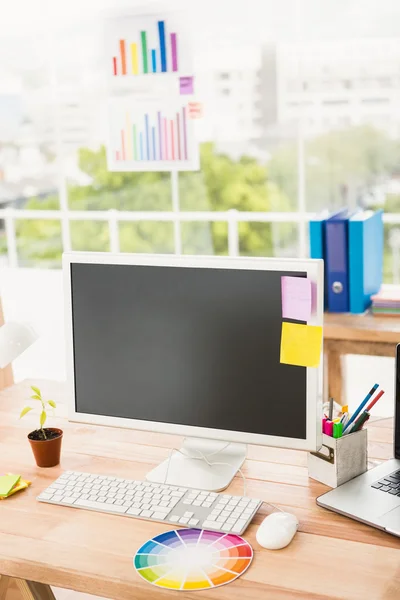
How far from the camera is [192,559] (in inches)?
51.1

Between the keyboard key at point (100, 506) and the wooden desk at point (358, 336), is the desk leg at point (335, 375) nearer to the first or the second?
the wooden desk at point (358, 336)

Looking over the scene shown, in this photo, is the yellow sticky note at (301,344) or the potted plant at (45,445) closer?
the yellow sticky note at (301,344)

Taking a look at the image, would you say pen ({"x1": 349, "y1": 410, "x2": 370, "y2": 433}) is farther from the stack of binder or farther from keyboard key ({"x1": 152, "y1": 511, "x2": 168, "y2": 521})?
the stack of binder

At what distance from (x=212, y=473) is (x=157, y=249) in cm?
358

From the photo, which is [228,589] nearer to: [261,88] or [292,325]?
[292,325]

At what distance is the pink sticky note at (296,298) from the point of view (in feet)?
4.74

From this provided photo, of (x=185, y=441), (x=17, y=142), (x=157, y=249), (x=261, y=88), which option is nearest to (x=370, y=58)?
(x=261, y=88)

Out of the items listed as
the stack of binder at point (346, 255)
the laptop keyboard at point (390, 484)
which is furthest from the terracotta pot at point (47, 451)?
the stack of binder at point (346, 255)

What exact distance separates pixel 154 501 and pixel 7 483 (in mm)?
302

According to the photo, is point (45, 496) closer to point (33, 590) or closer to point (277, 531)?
point (33, 590)

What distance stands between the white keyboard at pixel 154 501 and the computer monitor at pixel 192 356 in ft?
0.20

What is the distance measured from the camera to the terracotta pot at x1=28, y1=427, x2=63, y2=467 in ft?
5.47

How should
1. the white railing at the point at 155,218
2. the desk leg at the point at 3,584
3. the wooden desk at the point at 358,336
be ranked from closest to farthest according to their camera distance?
the desk leg at the point at 3,584 < the wooden desk at the point at 358,336 < the white railing at the point at 155,218

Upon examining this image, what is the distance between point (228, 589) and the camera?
1221 millimetres
